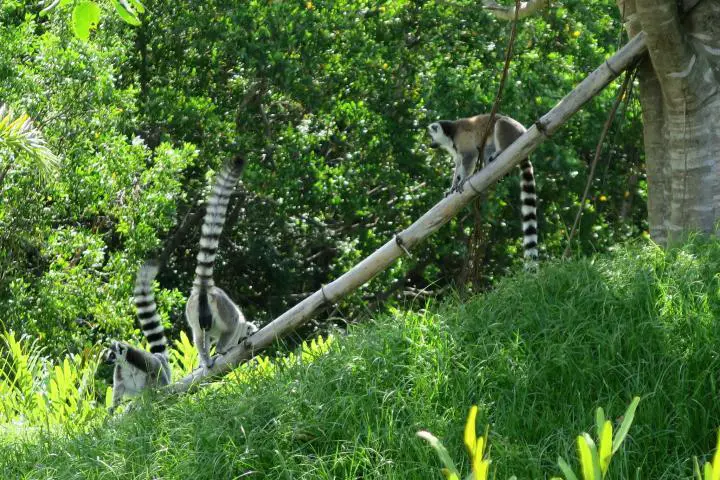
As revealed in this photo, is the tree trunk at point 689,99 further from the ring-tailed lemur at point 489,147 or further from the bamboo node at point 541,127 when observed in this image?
the ring-tailed lemur at point 489,147

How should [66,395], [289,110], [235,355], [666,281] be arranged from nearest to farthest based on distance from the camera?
1. [666,281]
2. [235,355]
3. [66,395]
4. [289,110]

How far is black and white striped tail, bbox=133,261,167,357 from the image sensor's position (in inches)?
297

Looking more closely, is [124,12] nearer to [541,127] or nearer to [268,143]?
[541,127]

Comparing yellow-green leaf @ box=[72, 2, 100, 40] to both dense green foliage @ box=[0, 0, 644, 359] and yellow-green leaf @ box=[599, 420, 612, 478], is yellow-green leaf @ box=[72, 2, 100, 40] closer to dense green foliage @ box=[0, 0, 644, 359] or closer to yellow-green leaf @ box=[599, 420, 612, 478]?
yellow-green leaf @ box=[599, 420, 612, 478]

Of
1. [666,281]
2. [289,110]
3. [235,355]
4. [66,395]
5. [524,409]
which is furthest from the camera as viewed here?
[289,110]

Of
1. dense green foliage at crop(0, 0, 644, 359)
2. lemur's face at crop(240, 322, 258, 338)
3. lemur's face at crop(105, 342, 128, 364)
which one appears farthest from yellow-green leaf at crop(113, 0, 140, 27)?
dense green foliage at crop(0, 0, 644, 359)

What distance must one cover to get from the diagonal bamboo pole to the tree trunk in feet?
0.81

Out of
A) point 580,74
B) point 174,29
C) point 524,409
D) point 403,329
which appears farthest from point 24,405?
point 580,74

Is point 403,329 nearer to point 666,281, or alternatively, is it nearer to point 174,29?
point 666,281

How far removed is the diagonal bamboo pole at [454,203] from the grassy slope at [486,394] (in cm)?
65

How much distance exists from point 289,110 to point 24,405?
18.6 ft

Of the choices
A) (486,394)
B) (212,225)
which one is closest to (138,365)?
(212,225)

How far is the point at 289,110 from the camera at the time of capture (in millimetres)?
12258

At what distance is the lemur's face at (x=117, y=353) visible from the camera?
7.34 m
